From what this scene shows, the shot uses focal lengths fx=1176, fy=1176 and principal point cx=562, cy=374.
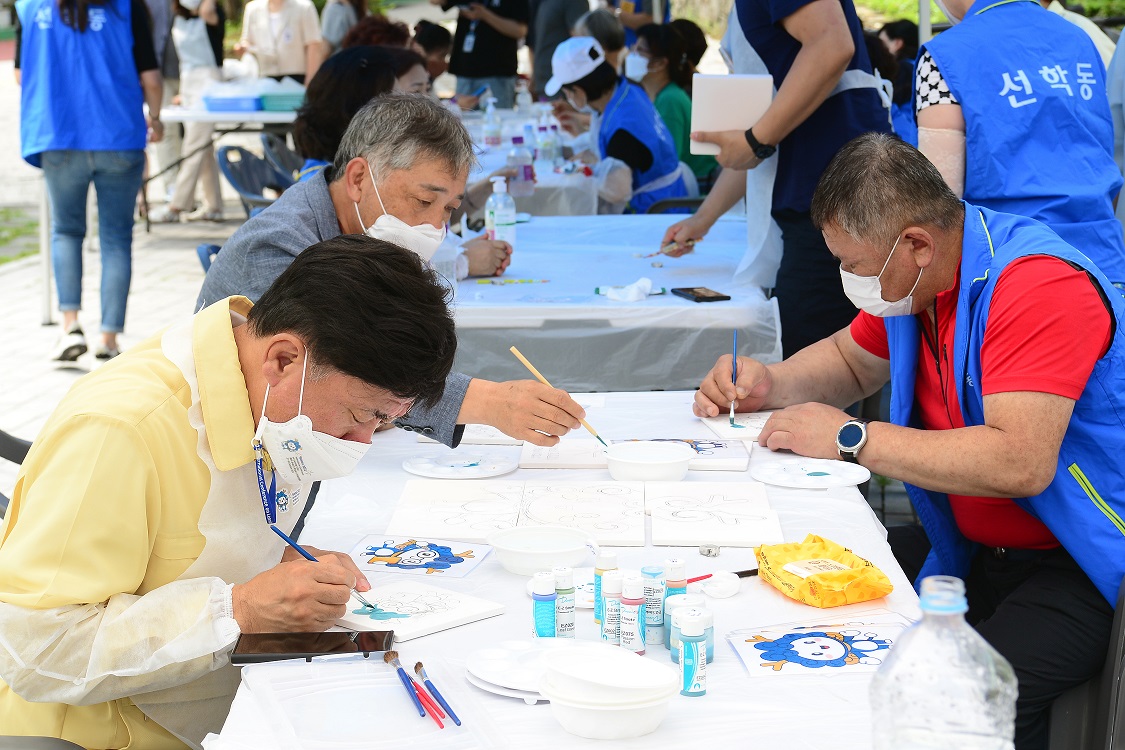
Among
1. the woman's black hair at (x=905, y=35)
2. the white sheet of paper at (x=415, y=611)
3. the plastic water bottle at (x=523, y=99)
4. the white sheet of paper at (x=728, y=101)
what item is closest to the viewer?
Answer: the white sheet of paper at (x=415, y=611)

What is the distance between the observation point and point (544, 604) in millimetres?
1494

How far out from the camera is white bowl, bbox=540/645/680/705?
1.24 m

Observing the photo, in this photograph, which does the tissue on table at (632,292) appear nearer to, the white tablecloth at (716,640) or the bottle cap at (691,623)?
the white tablecloth at (716,640)

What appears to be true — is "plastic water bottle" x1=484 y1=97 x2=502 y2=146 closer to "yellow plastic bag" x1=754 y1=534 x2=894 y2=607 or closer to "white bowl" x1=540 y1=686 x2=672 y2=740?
"yellow plastic bag" x1=754 y1=534 x2=894 y2=607

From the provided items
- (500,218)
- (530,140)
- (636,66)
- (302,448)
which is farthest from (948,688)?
(530,140)

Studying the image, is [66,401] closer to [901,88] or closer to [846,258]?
[846,258]

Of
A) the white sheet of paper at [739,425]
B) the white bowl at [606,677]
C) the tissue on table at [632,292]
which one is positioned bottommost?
the white sheet of paper at [739,425]

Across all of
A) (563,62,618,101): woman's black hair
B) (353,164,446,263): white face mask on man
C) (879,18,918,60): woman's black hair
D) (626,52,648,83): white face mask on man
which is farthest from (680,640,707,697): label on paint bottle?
(879,18,918,60): woman's black hair

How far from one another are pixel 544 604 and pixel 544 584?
1.0 inches

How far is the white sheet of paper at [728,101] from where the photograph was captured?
3506 mm

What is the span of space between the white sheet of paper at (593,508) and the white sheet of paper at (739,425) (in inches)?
15.4

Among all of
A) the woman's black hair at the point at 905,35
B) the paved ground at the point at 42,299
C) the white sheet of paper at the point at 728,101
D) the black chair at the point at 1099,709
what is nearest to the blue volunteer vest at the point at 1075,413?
the black chair at the point at 1099,709

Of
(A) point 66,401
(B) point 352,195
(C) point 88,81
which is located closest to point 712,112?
(B) point 352,195

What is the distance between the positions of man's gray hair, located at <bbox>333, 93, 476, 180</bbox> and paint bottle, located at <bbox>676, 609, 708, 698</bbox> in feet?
4.95
